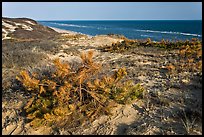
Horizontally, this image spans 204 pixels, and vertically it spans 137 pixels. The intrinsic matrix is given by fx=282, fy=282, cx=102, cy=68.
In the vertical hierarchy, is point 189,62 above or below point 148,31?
above

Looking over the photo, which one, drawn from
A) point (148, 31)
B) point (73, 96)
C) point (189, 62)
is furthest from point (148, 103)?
point (148, 31)

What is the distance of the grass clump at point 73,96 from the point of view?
6215 mm

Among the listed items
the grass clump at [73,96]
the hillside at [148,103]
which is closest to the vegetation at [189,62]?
the hillside at [148,103]

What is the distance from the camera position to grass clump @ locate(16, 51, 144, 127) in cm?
621

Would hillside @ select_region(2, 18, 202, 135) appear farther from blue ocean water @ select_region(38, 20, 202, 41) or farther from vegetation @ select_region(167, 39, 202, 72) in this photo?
blue ocean water @ select_region(38, 20, 202, 41)

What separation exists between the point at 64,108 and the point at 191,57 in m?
5.90

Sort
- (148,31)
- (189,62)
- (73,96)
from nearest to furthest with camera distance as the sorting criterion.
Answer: (73,96) < (189,62) < (148,31)

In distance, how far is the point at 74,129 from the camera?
5926mm

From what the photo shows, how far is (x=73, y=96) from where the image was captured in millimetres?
6684

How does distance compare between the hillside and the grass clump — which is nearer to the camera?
the hillside

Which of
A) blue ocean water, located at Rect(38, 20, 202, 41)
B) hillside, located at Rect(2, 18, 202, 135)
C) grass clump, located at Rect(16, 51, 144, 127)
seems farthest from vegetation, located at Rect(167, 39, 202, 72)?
blue ocean water, located at Rect(38, 20, 202, 41)

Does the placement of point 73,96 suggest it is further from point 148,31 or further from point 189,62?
point 148,31

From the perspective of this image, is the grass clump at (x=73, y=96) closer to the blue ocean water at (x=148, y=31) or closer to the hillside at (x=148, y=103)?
the hillside at (x=148, y=103)

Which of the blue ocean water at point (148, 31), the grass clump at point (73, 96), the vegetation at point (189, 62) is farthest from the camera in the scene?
the blue ocean water at point (148, 31)
